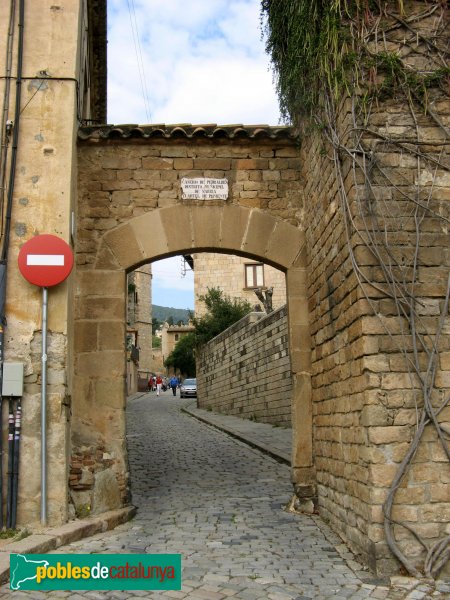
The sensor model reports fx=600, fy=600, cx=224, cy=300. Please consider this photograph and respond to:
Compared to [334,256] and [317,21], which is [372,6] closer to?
[317,21]

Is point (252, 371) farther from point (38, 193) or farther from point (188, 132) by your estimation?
point (38, 193)

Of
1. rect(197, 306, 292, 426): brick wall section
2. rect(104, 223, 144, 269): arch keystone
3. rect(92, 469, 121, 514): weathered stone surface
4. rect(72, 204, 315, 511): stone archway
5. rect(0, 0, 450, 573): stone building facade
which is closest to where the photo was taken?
rect(0, 0, 450, 573): stone building facade

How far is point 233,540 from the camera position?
17.4 ft

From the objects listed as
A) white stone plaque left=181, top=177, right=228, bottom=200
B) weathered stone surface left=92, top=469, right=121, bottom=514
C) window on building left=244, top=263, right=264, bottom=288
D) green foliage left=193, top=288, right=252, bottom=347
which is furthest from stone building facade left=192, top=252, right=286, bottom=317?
weathered stone surface left=92, top=469, right=121, bottom=514

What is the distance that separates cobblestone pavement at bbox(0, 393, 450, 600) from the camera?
158 inches

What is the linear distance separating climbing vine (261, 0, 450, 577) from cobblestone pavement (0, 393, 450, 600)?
2.02ft

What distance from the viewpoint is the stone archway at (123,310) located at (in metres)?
6.33

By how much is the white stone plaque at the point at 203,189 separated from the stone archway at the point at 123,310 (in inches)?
5.1

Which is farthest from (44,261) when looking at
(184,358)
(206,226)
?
(184,358)

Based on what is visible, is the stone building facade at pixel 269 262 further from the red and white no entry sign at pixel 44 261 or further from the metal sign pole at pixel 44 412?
the red and white no entry sign at pixel 44 261

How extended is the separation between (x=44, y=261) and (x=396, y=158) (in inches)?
130

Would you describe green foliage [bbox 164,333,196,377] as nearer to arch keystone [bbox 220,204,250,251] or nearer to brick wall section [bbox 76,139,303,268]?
brick wall section [bbox 76,139,303,268]

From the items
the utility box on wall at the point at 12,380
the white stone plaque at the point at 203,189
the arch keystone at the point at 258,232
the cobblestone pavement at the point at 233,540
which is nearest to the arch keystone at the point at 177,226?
the white stone plaque at the point at 203,189

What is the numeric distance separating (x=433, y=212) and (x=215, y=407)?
16.9m
